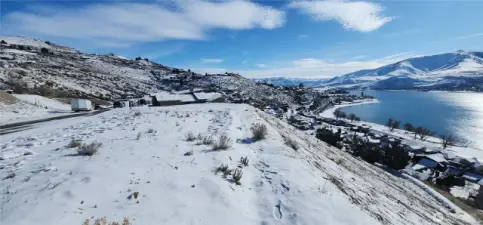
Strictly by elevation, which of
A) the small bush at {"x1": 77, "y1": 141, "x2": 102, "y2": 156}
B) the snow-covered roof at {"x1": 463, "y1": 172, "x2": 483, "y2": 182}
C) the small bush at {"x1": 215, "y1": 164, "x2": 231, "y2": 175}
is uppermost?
the small bush at {"x1": 77, "y1": 141, "x2": 102, "y2": 156}

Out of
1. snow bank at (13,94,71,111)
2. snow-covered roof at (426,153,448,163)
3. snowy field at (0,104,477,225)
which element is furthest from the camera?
snow-covered roof at (426,153,448,163)

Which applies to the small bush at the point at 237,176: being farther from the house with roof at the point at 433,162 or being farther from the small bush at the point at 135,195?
the house with roof at the point at 433,162

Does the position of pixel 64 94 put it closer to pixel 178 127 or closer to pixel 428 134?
pixel 178 127

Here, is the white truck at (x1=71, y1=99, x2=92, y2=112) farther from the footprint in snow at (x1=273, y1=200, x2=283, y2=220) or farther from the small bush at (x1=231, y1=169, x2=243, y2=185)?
the footprint in snow at (x1=273, y1=200, x2=283, y2=220)

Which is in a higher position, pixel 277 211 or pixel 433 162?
pixel 277 211

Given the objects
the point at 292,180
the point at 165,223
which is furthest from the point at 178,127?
the point at 165,223

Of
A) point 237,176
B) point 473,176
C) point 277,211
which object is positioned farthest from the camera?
point 473,176

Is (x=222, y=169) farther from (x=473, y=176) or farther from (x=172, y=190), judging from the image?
(x=473, y=176)

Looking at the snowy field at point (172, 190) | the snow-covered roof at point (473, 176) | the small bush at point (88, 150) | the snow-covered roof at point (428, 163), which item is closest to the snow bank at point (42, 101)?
the snowy field at point (172, 190)

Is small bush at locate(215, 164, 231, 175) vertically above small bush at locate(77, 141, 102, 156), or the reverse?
small bush at locate(77, 141, 102, 156)

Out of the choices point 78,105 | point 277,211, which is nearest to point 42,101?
point 78,105

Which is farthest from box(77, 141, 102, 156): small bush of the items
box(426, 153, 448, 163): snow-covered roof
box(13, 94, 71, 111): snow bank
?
box(426, 153, 448, 163): snow-covered roof
